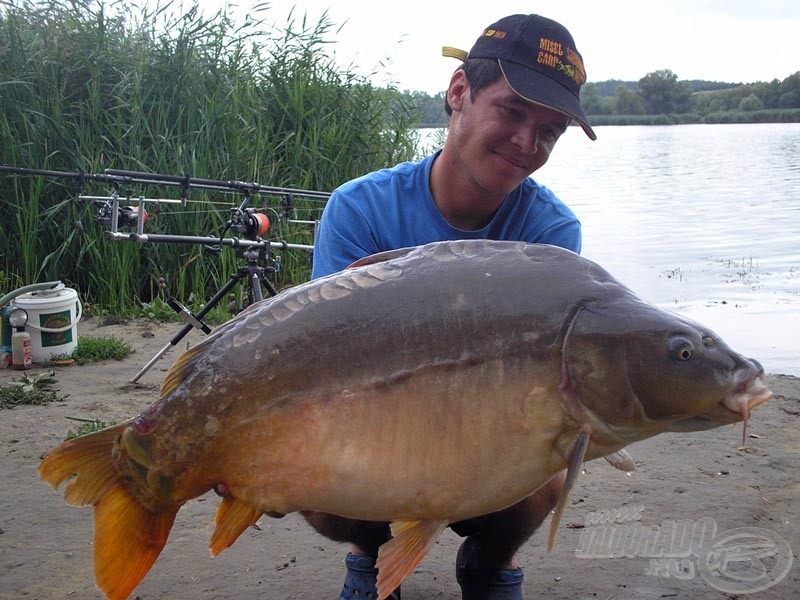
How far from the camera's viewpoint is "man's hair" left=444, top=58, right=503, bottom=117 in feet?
7.97

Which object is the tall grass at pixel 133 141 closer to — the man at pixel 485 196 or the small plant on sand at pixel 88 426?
the small plant on sand at pixel 88 426

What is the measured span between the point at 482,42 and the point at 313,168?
17.2 ft

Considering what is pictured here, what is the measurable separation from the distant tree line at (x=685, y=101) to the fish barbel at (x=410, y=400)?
4051cm

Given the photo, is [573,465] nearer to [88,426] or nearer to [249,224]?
[88,426]

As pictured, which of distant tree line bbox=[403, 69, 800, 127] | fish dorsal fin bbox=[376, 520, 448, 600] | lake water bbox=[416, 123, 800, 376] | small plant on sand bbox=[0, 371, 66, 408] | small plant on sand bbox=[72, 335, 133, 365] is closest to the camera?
fish dorsal fin bbox=[376, 520, 448, 600]

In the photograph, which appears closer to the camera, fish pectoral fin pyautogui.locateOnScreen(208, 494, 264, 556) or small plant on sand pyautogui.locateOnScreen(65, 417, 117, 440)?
fish pectoral fin pyautogui.locateOnScreen(208, 494, 264, 556)

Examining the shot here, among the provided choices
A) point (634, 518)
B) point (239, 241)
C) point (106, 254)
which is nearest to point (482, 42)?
→ point (634, 518)

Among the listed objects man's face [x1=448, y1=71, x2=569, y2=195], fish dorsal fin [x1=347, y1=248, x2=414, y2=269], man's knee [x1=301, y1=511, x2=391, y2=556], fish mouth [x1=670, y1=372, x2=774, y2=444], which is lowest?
man's knee [x1=301, y1=511, x2=391, y2=556]

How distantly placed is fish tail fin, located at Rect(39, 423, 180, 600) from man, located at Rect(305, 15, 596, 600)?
70cm

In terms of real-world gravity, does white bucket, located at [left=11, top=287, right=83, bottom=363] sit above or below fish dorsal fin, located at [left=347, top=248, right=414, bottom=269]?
below

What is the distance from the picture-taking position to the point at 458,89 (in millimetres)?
2584

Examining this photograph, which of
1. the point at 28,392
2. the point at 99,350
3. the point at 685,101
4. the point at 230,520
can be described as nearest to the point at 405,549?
the point at 230,520

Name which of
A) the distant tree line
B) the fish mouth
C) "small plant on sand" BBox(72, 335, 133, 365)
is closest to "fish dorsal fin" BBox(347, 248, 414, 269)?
the fish mouth

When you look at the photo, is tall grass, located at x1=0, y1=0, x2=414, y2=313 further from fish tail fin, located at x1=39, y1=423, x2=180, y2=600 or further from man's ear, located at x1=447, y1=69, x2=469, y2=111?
fish tail fin, located at x1=39, y1=423, x2=180, y2=600
